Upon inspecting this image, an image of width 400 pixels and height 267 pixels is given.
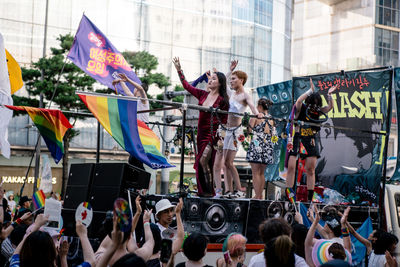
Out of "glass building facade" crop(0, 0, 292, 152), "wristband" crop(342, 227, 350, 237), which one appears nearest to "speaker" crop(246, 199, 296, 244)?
"wristband" crop(342, 227, 350, 237)

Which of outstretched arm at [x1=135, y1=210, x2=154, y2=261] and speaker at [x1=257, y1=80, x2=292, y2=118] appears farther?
speaker at [x1=257, y1=80, x2=292, y2=118]

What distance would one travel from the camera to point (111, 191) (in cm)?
722

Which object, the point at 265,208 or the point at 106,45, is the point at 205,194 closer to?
the point at 265,208

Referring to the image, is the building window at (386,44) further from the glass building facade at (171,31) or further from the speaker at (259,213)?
the speaker at (259,213)

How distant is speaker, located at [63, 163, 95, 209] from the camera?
7.71 meters

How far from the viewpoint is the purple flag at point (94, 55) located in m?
12.0

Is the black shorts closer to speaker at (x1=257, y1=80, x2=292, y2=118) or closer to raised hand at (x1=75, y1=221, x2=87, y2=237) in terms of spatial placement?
speaker at (x1=257, y1=80, x2=292, y2=118)

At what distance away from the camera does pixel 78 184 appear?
7.90 metres

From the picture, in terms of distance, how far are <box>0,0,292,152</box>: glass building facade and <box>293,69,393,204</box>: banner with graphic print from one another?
67.2 ft

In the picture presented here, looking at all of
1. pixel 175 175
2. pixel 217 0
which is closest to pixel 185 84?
pixel 175 175

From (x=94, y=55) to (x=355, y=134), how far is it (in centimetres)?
551

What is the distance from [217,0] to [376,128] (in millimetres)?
29898

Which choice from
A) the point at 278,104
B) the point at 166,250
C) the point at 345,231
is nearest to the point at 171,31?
the point at 278,104

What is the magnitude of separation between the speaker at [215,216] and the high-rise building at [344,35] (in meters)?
43.1
